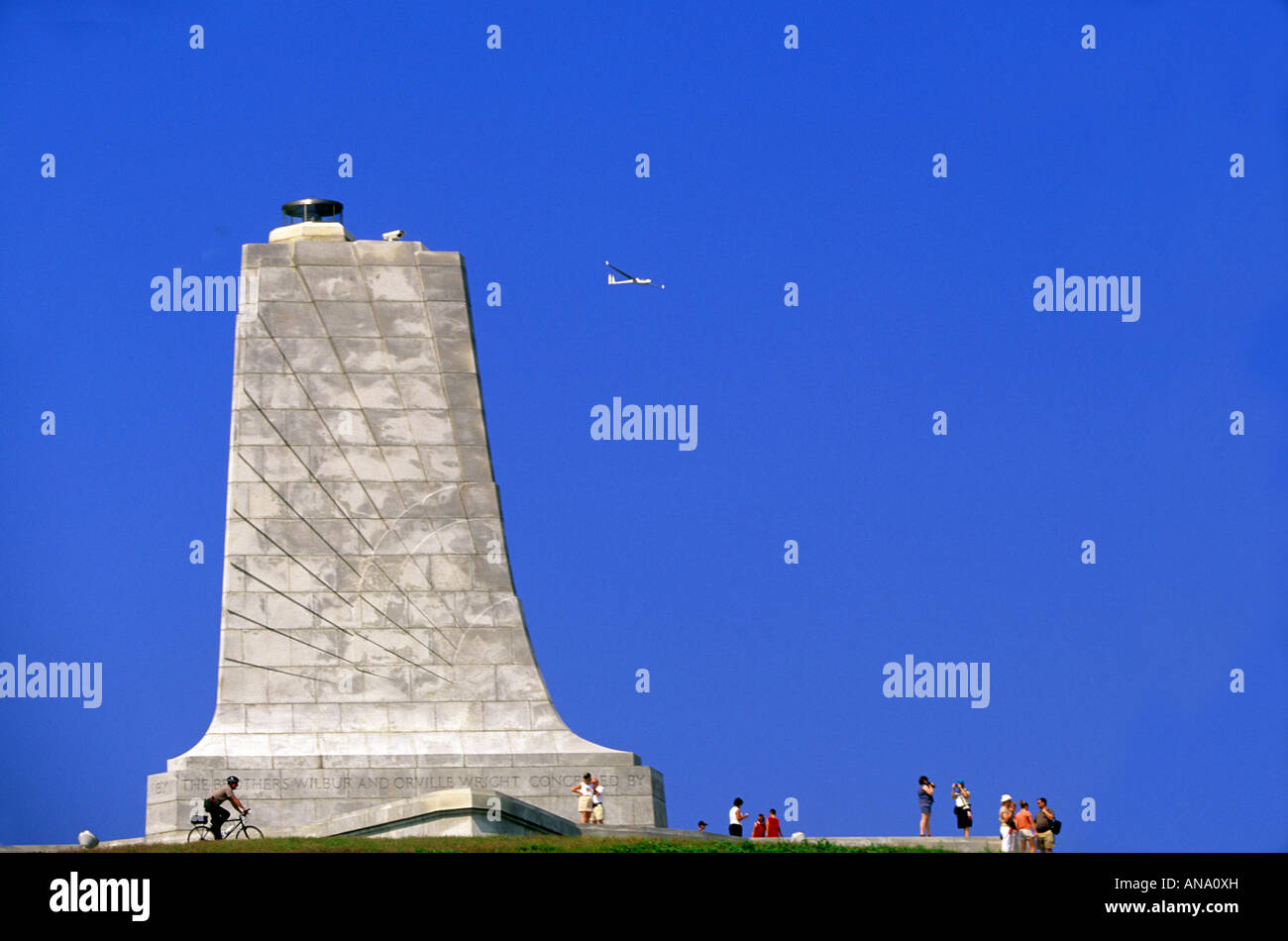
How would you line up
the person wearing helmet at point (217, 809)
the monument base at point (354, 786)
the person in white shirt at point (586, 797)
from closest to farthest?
1. the person wearing helmet at point (217, 809)
2. the person in white shirt at point (586, 797)
3. the monument base at point (354, 786)

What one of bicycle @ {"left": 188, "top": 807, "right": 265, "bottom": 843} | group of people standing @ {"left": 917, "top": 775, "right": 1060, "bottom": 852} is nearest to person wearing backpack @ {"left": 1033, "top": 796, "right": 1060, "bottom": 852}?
group of people standing @ {"left": 917, "top": 775, "right": 1060, "bottom": 852}

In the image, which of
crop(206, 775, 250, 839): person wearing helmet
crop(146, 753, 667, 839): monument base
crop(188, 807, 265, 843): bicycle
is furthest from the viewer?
crop(146, 753, 667, 839): monument base

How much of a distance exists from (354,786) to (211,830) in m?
4.35

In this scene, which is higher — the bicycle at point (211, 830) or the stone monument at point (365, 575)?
the stone monument at point (365, 575)

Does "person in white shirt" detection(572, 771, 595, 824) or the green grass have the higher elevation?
"person in white shirt" detection(572, 771, 595, 824)

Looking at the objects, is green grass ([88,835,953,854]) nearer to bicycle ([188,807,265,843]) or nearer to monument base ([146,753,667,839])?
bicycle ([188,807,265,843])

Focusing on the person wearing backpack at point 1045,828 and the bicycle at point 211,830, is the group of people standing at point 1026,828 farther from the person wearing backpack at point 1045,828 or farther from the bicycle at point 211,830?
the bicycle at point 211,830

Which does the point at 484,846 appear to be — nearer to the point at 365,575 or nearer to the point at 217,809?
the point at 217,809

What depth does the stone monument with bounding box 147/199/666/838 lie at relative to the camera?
35562 millimetres

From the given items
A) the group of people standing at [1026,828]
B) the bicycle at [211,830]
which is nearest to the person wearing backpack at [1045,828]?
the group of people standing at [1026,828]

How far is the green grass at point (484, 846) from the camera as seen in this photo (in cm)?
2730

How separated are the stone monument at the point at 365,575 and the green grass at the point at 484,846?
5693 mm

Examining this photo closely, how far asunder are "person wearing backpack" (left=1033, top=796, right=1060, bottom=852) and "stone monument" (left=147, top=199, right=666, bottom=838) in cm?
655
